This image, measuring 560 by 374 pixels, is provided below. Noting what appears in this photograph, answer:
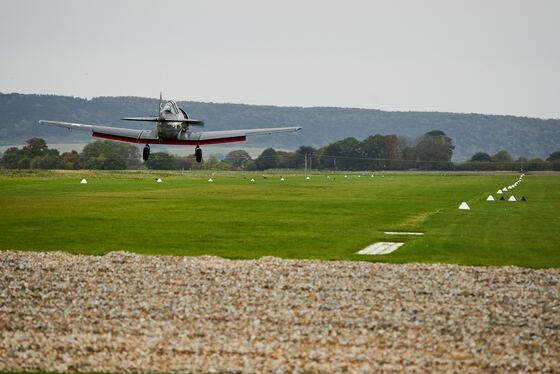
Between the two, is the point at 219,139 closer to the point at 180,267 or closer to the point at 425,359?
the point at 180,267

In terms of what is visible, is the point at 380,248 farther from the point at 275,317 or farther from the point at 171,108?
the point at 171,108

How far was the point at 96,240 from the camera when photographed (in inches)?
1030

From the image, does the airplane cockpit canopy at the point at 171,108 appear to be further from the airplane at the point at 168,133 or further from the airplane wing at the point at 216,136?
the airplane wing at the point at 216,136

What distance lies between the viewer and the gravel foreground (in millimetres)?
11977

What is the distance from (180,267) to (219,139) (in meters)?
13.1

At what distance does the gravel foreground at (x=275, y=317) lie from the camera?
1198 centimetres

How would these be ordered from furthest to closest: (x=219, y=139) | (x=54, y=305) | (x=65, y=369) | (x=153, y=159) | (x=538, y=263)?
(x=153, y=159) → (x=219, y=139) → (x=538, y=263) → (x=54, y=305) → (x=65, y=369)

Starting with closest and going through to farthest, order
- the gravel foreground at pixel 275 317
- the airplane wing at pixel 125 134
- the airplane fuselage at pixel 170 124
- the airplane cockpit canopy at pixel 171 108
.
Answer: the gravel foreground at pixel 275 317, the airplane wing at pixel 125 134, the airplane fuselage at pixel 170 124, the airplane cockpit canopy at pixel 171 108

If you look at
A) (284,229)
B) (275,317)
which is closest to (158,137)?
(284,229)

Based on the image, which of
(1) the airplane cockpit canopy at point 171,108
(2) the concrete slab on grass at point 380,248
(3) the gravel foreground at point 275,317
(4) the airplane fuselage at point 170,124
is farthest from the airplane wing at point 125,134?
(3) the gravel foreground at point 275,317

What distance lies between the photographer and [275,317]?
1434cm

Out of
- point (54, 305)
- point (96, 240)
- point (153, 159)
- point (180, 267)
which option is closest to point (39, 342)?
point (54, 305)

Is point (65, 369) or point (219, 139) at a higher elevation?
point (219, 139)

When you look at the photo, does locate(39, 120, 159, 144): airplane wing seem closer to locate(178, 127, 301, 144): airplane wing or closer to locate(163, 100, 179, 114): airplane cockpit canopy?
locate(178, 127, 301, 144): airplane wing
